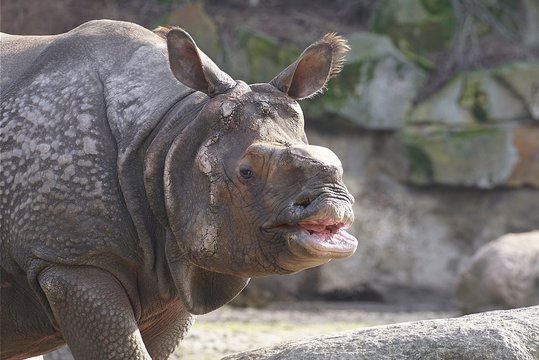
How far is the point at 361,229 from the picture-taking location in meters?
14.7

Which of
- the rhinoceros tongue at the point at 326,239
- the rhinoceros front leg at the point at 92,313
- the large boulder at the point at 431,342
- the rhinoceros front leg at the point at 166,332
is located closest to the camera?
the rhinoceros tongue at the point at 326,239

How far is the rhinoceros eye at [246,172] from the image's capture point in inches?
181

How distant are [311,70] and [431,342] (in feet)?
4.13

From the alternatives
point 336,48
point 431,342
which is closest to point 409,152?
point 336,48

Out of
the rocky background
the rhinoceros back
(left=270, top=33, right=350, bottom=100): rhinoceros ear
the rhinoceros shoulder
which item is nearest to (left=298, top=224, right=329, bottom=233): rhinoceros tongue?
(left=270, top=33, right=350, bottom=100): rhinoceros ear

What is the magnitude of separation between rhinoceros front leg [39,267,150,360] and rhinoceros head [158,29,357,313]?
280 millimetres

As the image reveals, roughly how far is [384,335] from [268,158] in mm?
856

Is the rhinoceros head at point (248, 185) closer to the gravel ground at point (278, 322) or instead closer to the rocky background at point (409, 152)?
the gravel ground at point (278, 322)

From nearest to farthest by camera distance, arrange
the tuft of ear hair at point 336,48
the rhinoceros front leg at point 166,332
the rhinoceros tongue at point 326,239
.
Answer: the rhinoceros tongue at point 326,239 < the tuft of ear hair at point 336,48 < the rhinoceros front leg at point 166,332

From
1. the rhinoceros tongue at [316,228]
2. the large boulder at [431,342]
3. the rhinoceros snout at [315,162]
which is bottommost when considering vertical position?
the large boulder at [431,342]

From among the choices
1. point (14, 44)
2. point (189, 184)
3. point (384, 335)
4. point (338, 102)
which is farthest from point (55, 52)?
point (338, 102)

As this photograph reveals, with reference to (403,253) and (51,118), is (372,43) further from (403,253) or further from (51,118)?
(51,118)

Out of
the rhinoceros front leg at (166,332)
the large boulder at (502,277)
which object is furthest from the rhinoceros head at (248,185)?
the large boulder at (502,277)

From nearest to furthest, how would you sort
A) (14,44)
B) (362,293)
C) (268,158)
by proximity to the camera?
(268,158)
(14,44)
(362,293)
